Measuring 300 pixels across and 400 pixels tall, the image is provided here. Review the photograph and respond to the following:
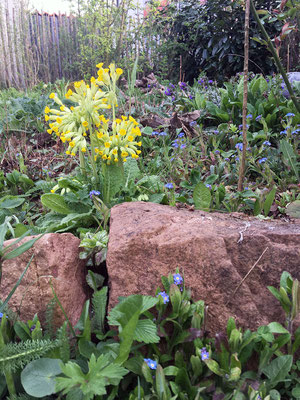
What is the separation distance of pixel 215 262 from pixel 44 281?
68 cm

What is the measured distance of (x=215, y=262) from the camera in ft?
4.45

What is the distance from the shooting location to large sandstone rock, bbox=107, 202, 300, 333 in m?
1.32

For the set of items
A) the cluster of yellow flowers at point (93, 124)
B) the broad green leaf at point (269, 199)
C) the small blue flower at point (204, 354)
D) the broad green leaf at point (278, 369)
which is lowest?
the broad green leaf at point (278, 369)

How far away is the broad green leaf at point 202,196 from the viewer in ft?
6.75

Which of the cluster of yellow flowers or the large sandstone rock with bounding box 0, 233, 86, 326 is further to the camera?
the cluster of yellow flowers

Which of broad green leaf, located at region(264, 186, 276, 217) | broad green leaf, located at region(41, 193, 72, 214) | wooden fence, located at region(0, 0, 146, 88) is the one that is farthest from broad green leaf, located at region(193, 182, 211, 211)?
wooden fence, located at region(0, 0, 146, 88)

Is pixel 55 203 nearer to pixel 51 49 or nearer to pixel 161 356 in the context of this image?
pixel 161 356

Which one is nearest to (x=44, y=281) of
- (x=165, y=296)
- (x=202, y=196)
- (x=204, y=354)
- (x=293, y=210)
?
(x=165, y=296)

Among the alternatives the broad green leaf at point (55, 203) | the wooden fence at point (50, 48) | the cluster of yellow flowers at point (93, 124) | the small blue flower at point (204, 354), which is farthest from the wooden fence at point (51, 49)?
the small blue flower at point (204, 354)

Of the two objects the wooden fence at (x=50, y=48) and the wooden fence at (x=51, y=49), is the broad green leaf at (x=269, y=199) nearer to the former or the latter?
the wooden fence at (x=51, y=49)

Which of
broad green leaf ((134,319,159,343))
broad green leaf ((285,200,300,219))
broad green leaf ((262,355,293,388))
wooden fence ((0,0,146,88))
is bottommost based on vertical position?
broad green leaf ((262,355,293,388))

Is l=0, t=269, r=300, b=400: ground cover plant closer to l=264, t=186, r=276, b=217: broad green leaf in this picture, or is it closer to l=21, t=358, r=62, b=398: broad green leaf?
l=21, t=358, r=62, b=398: broad green leaf

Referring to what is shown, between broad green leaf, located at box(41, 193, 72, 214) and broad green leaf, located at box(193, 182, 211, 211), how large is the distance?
2.48 feet

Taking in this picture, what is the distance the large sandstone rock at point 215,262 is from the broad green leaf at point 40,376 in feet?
1.12
